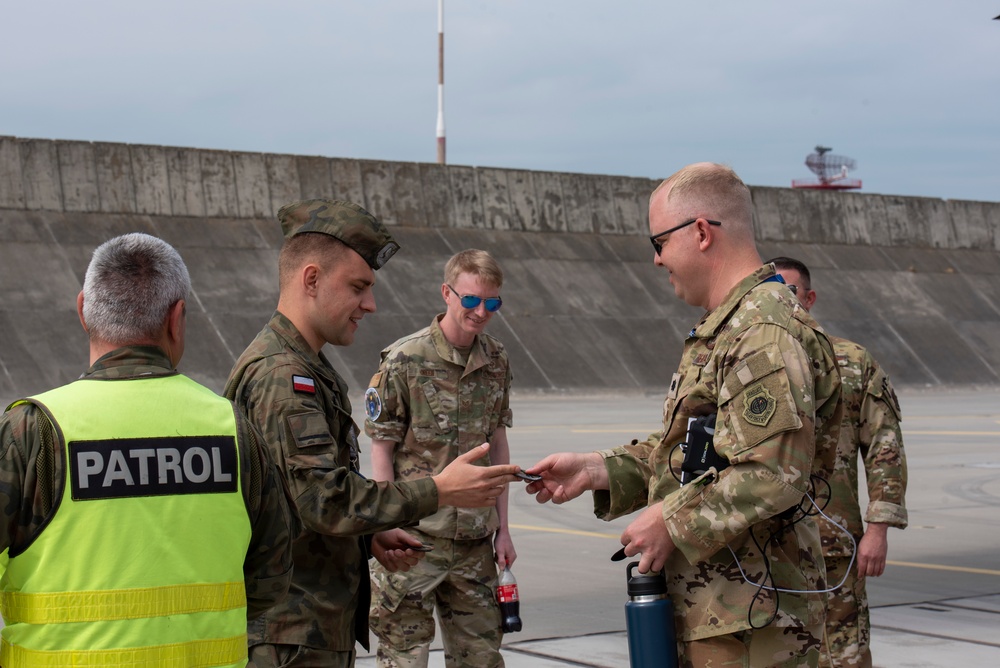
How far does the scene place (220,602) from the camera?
2707 mm

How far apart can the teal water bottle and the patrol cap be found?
1.22 m

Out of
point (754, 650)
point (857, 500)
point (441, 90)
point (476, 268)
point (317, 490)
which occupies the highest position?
point (441, 90)

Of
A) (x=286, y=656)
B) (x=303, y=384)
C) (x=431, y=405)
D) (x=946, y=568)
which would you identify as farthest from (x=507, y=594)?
(x=946, y=568)

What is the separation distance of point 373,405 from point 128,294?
274 centimetres

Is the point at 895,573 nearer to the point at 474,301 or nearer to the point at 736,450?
the point at 474,301

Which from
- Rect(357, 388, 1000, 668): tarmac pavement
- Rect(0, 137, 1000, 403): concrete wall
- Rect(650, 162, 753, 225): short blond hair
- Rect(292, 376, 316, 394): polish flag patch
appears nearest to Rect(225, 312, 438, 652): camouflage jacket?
Rect(292, 376, 316, 394): polish flag patch

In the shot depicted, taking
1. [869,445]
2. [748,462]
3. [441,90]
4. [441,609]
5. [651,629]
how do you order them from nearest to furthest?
[748,462] → [651,629] → [869,445] → [441,609] → [441,90]

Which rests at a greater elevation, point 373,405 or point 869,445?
point 373,405

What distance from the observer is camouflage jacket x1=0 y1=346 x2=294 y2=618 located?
253 cm

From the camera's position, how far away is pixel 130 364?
2.70 metres

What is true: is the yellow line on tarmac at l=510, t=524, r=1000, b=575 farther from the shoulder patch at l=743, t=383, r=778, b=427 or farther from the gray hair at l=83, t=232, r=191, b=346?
the gray hair at l=83, t=232, r=191, b=346

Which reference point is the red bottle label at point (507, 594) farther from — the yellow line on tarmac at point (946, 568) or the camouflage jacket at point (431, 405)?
the yellow line on tarmac at point (946, 568)

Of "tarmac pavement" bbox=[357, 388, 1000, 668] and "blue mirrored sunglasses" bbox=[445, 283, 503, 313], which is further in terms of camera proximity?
Answer: "tarmac pavement" bbox=[357, 388, 1000, 668]

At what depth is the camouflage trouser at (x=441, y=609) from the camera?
5.13 meters
